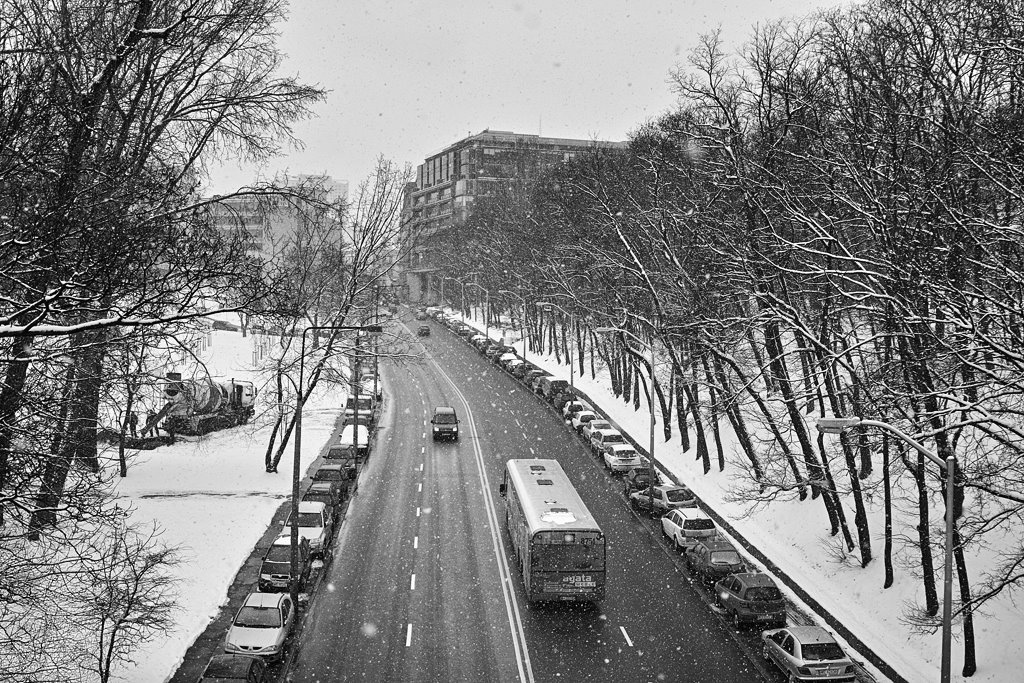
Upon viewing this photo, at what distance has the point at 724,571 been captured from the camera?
21.5 metres

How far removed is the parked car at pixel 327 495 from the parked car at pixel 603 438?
12.0m

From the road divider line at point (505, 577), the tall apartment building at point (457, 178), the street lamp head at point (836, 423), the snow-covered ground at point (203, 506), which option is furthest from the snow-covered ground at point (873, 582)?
the tall apartment building at point (457, 178)

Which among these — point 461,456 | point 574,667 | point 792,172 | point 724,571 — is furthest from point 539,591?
point 461,456

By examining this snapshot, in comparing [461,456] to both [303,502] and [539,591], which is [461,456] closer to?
[303,502]

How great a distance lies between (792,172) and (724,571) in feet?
37.0

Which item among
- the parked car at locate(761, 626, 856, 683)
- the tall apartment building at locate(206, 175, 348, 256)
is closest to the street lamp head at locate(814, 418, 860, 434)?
the parked car at locate(761, 626, 856, 683)

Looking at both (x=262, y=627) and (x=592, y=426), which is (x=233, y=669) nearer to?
(x=262, y=627)

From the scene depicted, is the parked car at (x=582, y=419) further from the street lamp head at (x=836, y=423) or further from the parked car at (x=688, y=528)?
the street lamp head at (x=836, y=423)

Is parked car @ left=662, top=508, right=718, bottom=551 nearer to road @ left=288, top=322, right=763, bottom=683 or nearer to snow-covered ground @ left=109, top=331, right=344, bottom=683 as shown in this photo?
road @ left=288, top=322, right=763, bottom=683

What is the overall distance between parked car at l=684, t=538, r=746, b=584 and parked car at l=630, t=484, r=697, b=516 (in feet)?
15.3

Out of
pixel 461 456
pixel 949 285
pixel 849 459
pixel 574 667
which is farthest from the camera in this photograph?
pixel 461 456

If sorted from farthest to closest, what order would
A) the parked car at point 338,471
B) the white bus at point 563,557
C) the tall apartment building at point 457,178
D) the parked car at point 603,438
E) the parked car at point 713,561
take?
the tall apartment building at point 457,178 → the parked car at point 603,438 → the parked car at point 338,471 → the parked car at point 713,561 → the white bus at point 563,557

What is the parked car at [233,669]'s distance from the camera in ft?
48.9

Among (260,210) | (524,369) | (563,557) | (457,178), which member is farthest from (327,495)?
(457,178)
